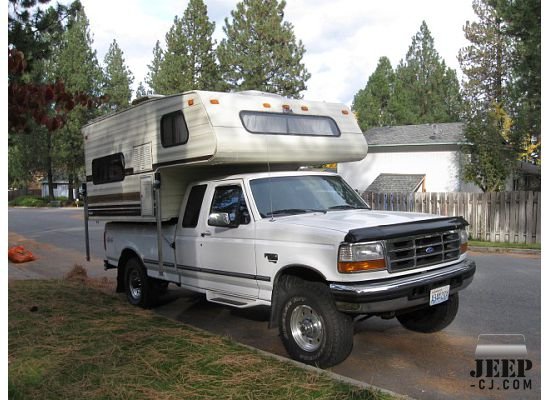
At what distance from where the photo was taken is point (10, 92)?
3.70 m

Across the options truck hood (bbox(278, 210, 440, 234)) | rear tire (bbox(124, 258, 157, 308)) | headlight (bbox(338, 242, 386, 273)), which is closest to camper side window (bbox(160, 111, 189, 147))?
truck hood (bbox(278, 210, 440, 234))

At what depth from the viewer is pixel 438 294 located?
205 inches

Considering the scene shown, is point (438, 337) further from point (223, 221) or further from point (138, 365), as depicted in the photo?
point (138, 365)

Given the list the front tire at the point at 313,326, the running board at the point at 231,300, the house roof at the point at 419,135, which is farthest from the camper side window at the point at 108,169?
the house roof at the point at 419,135

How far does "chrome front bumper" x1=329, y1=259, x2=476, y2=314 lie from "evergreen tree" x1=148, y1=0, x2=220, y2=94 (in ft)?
101

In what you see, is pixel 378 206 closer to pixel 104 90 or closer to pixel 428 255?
pixel 428 255

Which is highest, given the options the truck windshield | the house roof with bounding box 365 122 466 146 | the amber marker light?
the house roof with bounding box 365 122 466 146

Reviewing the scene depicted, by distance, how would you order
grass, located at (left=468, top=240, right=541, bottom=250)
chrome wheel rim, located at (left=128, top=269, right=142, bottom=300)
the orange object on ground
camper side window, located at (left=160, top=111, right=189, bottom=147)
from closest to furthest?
camper side window, located at (left=160, top=111, right=189, bottom=147) → chrome wheel rim, located at (left=128, top=269, right=142, bottom=300) → the orange object on ground → grass, located at (left=468, top=240, right=541, bottom=250)

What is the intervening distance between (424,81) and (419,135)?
71.7ft

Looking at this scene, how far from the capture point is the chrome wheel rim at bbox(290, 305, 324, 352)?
5145 millimetres

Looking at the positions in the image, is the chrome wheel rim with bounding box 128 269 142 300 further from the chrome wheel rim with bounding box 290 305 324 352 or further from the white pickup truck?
the chrome wheel rim with bounding box 290 305 324 352

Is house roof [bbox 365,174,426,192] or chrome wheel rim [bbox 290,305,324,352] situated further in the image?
house roof [bbox 365,174,426,192]

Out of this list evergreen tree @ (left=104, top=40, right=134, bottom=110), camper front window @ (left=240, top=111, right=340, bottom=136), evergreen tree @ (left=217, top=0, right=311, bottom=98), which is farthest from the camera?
evergreen tree @ (left=104, top=40, right=134, bottom=110)

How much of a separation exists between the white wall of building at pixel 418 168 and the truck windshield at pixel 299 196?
1846 centimetres
